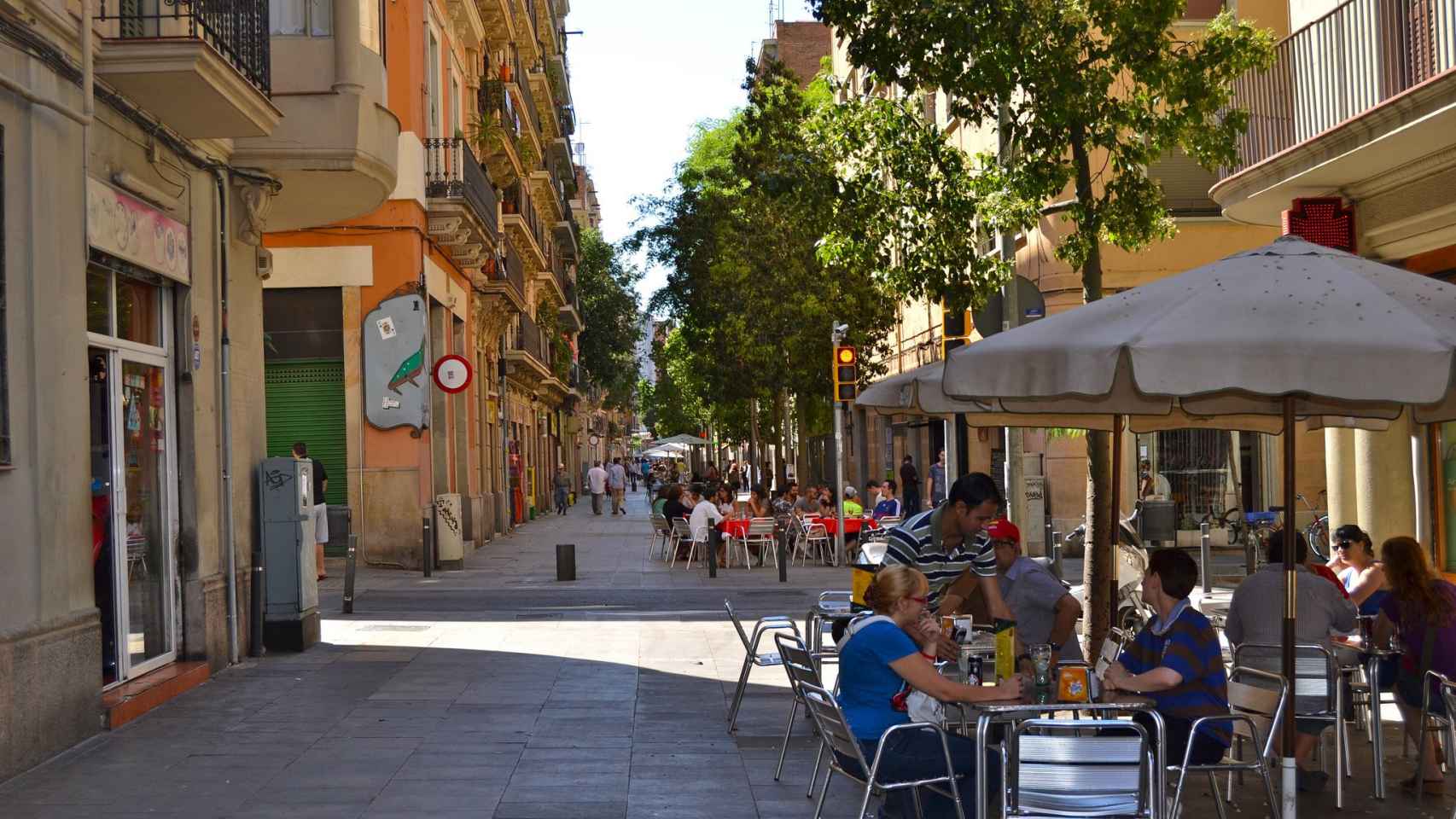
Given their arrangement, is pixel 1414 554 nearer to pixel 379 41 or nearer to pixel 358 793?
pixel 358 793

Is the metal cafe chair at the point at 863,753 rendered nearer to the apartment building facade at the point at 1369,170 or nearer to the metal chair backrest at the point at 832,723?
the metal chair backrest at the point at 832,723

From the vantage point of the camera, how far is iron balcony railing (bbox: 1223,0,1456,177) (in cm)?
1163

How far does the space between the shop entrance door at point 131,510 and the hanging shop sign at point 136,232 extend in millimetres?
680

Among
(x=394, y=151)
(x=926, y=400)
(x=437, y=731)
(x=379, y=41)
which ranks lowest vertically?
(x=437, y=731)

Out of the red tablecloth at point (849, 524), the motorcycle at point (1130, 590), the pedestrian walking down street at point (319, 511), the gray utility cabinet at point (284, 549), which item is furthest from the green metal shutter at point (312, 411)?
the motorcycle at point (1130, 590)

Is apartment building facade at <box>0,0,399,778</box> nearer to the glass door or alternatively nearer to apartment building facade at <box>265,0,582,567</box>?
the glass door

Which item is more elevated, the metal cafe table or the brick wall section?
the brick wall section

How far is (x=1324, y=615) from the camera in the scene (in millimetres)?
8078

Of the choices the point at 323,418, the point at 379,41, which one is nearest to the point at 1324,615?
the point at 379,41

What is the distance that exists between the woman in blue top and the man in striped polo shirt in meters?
1.66

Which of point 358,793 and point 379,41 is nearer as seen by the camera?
point 358,793

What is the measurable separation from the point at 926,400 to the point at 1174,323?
4.85 m

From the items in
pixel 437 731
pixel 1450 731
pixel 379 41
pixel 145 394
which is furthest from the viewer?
pixel 379 41

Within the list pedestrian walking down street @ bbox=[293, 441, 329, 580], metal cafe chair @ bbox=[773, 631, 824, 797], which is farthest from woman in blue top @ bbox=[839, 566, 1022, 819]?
pedestrian walking down street @ bbox=[293, 441, 329, 580]
